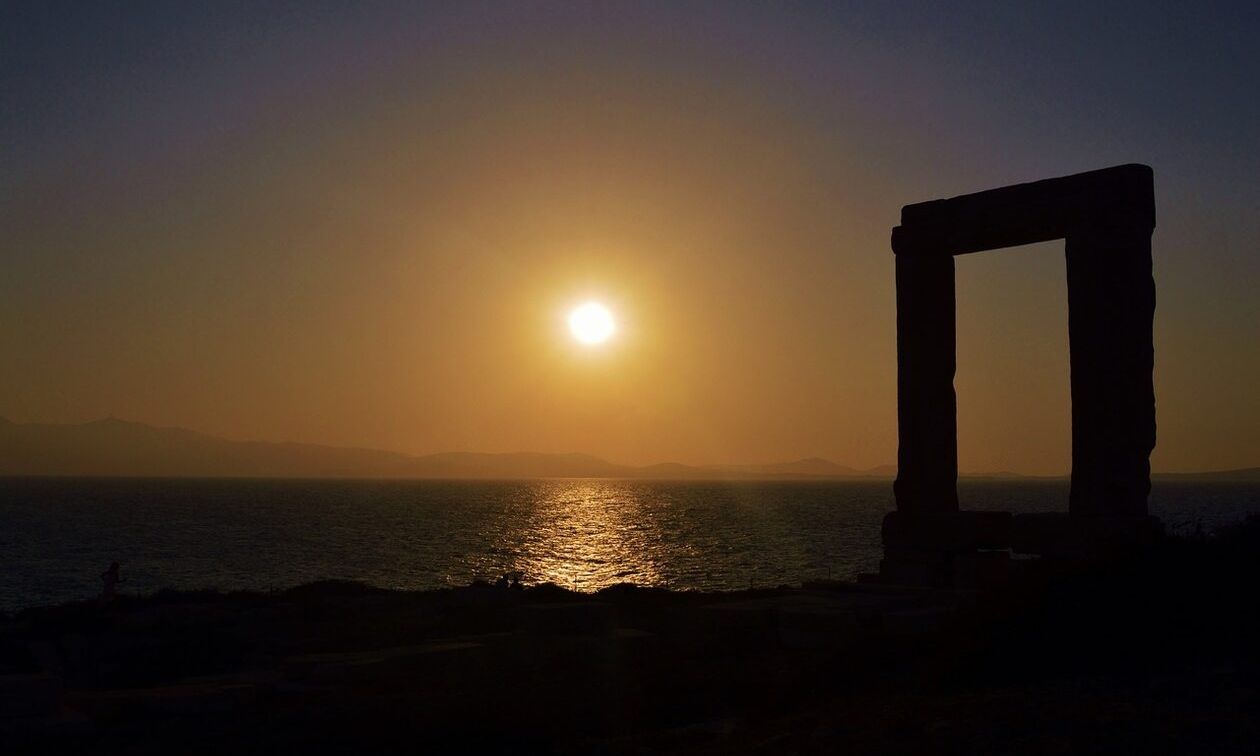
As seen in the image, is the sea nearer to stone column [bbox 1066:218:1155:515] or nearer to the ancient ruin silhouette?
stone column [bbox 1066:218:1155:515]

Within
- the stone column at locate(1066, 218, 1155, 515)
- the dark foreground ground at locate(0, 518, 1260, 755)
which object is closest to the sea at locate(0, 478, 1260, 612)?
the stone column at locate(1066, 218, 1155, 515)

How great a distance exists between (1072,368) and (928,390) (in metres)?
2.21

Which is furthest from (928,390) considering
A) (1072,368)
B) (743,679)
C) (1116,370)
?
(743,679)

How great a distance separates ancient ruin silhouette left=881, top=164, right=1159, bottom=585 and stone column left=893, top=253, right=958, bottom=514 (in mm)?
15

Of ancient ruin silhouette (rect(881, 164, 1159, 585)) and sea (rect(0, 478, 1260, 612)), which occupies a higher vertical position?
ancient ruin silhouette (rect(881, 164, 1159, 585))

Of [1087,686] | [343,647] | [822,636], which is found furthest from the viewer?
[343,647]

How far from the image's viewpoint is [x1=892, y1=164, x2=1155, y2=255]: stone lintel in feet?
44.9

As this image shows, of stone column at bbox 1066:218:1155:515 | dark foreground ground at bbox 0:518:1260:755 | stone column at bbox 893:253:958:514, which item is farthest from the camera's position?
stone column at bbox 893:253:958:514

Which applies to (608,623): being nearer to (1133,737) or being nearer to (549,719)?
(549,719)

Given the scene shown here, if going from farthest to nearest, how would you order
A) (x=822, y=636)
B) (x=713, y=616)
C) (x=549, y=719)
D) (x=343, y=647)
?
(x=343, y=647) → (x=713, y=616) → (x=822, y=636) → (x=549, y=719)

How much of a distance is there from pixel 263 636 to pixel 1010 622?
861 cm

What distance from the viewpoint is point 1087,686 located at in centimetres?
702

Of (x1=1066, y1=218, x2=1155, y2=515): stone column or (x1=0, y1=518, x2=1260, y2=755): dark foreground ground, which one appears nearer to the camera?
(x1=0, y1=518, x2=1260, y2=755): dark foreground ground

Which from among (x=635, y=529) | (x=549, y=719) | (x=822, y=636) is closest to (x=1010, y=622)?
(x=822, y=636)
